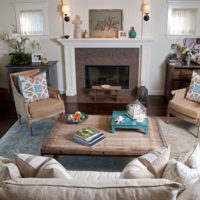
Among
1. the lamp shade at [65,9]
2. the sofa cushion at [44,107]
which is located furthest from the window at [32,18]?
the sofa cushion at [44,107]

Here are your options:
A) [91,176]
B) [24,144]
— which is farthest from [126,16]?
[91,176]

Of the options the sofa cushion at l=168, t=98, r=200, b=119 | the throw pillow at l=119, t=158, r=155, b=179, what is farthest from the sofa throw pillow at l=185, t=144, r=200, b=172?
the sofa cushion at l=168, t=98, r=200, b=119

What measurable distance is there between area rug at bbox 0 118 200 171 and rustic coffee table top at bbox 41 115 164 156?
0.37 meters

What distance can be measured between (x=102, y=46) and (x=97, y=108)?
132 cm

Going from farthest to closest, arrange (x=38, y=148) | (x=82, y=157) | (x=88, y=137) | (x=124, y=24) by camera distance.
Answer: (x=124, y=24) → (x=38, y=148) → (x=82, y=157) → (x=88, y=137)

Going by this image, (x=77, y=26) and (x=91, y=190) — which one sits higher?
(x=77, y=26)

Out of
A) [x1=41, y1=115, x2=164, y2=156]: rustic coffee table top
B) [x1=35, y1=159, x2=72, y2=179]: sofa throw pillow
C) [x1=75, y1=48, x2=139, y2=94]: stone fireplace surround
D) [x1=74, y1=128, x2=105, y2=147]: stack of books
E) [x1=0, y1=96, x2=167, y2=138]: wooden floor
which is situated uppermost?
[x1=75, y1=48, x2=139, y2=94]: stone fireplace surround

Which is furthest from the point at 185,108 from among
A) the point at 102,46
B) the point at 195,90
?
the point at 102,46

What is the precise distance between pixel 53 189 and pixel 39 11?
4624mm

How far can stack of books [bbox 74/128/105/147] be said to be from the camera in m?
2.78

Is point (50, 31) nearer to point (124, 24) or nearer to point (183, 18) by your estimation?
point (124, 24)

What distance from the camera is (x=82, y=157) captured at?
3.23 m

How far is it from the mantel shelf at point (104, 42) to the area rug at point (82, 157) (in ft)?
5.68

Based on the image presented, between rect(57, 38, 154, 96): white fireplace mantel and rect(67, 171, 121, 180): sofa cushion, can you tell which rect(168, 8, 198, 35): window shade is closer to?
rect(57, 38, 154, 96): white fireplace mantel
